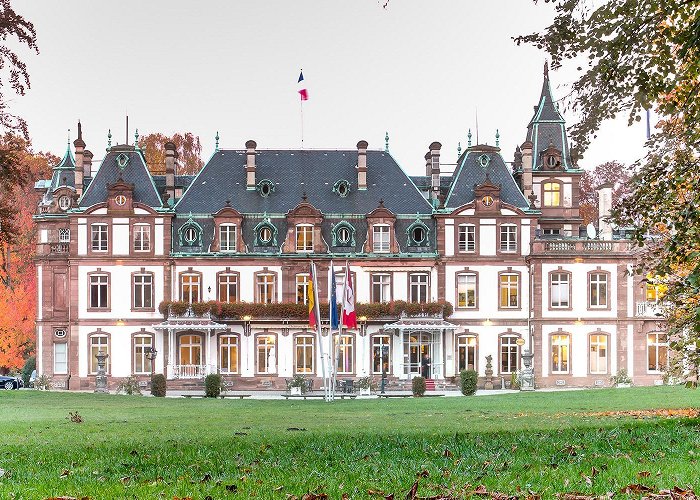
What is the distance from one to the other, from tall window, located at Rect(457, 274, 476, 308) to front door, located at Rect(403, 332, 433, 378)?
2.51 meters

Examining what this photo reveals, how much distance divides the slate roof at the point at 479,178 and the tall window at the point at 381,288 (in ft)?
16.3

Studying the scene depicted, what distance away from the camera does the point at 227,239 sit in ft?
186

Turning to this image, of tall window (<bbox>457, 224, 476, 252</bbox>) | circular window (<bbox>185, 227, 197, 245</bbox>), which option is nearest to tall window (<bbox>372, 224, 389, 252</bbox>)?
tall window (<bbox>457, 224, 476, 252</bbox>)

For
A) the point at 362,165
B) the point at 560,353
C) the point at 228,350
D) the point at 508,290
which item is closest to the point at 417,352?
the point at 508,290

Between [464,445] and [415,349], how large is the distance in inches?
1652

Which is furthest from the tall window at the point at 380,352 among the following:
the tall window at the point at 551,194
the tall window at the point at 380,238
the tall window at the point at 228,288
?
the tall window at the point at 551,194

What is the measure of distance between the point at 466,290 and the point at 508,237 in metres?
3.48

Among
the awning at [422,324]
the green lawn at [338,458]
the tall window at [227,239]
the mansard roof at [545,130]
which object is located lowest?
the awning at [422,324]

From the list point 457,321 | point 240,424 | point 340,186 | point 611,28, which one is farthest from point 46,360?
point 611,28

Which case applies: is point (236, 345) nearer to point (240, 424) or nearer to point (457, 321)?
point (457, 321)

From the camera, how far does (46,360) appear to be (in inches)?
2226

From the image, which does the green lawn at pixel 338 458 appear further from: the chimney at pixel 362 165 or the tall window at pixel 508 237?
the chimney at pixel 362 165

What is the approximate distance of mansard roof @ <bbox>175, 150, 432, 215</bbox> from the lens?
2267 inches

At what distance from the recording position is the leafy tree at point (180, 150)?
7469 cm
